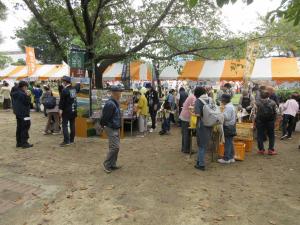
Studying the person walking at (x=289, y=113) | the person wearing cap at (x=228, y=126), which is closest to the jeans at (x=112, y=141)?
the person wearing cap at (x=228, y=126)

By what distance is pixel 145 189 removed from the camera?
5.66 metres

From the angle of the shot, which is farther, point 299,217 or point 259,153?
point 259,153

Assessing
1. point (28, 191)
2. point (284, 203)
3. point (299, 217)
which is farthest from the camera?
point (28, 191)

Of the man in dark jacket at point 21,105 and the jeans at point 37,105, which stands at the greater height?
the man in dark jacket at point 21,105

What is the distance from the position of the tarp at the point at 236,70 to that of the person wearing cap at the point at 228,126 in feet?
17.2

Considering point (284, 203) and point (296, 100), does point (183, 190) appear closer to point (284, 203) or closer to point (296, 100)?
point (284, 203)

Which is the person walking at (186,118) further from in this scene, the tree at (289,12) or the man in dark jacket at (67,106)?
the tree at (289,12)

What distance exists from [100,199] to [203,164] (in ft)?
8.50

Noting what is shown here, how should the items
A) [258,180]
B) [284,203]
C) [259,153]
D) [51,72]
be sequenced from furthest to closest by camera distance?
[51,72] < [259,153] < [258,180] < [284,203]

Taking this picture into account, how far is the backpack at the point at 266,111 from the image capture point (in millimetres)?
8031

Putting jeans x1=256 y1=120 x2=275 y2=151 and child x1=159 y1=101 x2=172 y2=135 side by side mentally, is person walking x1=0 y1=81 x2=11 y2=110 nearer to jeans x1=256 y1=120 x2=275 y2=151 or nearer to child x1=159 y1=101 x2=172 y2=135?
child x1=159 y1=101 x2=172 y2=135

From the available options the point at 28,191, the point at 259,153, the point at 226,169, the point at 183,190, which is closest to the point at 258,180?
the point at 226,169

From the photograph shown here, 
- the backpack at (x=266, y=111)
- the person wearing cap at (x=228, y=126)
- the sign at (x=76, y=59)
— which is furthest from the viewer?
the sign at (x=76, y=59)

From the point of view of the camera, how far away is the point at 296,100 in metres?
11.1
